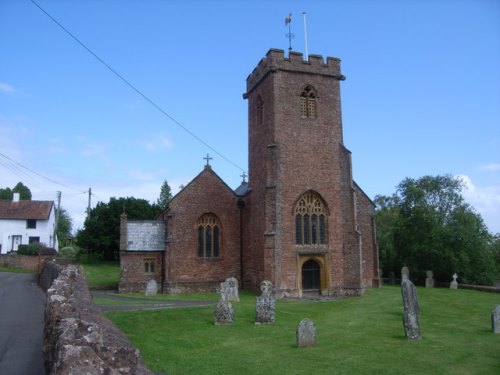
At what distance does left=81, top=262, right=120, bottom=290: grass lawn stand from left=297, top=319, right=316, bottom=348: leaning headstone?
22.2 metres

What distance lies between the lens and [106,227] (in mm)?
47719

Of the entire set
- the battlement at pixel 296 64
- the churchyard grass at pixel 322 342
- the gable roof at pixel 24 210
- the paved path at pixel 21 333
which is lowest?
the churchyard grass at pixel 322 342

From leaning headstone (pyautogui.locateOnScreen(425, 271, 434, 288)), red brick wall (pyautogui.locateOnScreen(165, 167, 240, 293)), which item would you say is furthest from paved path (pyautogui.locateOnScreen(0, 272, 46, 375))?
leaning headstone (pyautogui.locateOnScreen(425, 271, 434, 288))

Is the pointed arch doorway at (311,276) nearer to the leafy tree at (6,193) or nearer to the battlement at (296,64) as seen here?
the battlement at (296,64)

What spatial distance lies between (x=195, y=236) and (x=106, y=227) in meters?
21.9

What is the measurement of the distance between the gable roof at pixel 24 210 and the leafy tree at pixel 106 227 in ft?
33.8

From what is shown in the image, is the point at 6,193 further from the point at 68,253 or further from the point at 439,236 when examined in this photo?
the point at 439,236

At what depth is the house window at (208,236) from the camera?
29703mm

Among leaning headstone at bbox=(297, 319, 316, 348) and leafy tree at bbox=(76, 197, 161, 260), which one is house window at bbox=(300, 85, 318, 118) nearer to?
leaning headstone at bbox=(297, 319, 316, 348)

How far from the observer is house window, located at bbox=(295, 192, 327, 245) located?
2703 centimetres

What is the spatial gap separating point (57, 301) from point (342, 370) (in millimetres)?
6655

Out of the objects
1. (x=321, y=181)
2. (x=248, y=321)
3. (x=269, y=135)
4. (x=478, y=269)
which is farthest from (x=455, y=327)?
(x=478, y=269)

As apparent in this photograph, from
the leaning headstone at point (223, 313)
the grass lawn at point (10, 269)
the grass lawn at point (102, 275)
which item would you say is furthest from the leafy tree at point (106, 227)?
the leaning headstone at point (223, 313)

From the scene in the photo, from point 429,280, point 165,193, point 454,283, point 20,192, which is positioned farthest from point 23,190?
point 454,283
